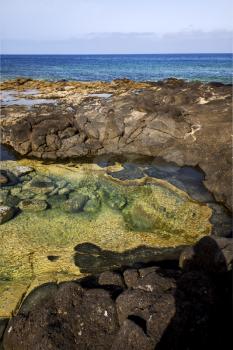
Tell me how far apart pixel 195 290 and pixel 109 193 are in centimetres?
1049

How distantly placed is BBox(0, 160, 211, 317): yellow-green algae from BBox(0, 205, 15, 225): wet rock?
0.22 m

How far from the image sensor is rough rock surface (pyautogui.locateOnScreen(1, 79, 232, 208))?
2283 centimetres

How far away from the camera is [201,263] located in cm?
1048

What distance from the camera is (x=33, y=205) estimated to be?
16484mm

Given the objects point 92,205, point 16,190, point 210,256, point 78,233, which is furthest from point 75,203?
point 210,256

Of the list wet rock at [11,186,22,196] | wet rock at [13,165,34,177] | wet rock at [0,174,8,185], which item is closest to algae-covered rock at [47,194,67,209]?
wet rock at [11,186,22,196]

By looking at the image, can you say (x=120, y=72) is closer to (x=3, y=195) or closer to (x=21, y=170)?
(x=21, y=170)

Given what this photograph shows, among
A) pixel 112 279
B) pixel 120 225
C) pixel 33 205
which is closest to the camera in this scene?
pixel 112 279

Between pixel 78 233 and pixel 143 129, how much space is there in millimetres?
12380

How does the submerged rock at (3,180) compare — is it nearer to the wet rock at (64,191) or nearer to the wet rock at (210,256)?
the wet rock at (64,191)

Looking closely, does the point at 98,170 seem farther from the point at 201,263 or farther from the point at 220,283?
the point at 220,283

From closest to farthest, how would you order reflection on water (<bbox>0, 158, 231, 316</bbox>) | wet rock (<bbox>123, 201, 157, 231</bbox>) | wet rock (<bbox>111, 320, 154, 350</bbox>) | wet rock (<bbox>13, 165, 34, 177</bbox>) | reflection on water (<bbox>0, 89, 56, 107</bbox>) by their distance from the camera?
wet rock (<bbox>111, 320, 154, 350</bbox>) < reflection on water (<bbox>0, 158, 231, 316</bbox>) < wet rock (<bbox>123, 201, 157, 231</bbox>) < wet rock (<bbox>13, 165, 34, 177</bbox>) < reflection on water (<bbox>0, 89, 56, 107</bbox>)

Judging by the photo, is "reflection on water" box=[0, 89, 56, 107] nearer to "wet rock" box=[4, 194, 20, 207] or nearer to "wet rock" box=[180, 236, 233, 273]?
"wet rock" box=[4, 194, 20, 207]

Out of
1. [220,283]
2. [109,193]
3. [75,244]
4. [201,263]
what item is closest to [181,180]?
[109,193]
